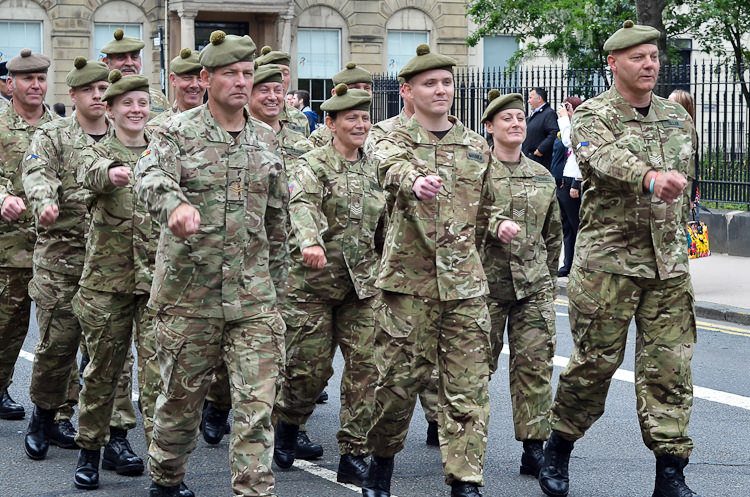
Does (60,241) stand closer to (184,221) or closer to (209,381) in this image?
(209,381)

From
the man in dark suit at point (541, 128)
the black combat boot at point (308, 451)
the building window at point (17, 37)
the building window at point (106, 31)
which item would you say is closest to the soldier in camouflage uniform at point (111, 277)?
the black combat boot at point (308, 451)

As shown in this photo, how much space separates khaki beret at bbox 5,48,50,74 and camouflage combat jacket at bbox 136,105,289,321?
102 inches

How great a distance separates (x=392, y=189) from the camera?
5668 mm

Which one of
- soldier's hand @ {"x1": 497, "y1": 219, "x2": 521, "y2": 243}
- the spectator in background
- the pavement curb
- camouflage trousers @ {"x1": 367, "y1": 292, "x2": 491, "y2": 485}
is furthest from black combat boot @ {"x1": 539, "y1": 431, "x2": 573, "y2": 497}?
the spectator in background

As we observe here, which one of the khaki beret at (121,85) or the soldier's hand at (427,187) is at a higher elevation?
the khaki beret at (121,85)

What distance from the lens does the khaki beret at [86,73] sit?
6852 mm

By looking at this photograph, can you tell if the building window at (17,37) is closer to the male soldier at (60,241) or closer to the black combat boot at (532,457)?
the male soldier at (60,241)

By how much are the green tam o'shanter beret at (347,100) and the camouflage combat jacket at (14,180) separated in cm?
210

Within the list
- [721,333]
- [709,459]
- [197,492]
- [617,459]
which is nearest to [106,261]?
[197,492]

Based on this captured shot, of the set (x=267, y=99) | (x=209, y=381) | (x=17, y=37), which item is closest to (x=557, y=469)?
(x=209, y=381)

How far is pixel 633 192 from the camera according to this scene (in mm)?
→ 5816

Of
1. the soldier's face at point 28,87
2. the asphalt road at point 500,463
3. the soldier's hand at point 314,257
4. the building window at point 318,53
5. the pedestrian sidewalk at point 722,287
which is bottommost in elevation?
the asphalt road at point 500,463

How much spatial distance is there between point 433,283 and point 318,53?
31021mm

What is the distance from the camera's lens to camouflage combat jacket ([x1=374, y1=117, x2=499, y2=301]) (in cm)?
576
